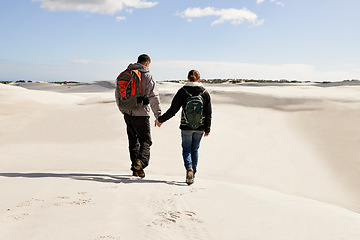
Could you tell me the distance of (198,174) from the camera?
20.9 ft

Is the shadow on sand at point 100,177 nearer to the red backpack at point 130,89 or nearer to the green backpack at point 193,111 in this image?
the green backpack at point 193,111

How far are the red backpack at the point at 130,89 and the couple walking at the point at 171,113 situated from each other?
2 cm

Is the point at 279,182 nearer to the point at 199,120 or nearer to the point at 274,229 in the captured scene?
the point at 199,120

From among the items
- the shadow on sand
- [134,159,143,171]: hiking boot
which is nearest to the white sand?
the shadow on sand

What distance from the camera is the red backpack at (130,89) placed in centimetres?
475

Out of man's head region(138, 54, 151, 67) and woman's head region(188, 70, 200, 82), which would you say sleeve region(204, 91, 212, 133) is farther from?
Result: man's head region(138, 54, 151, 67)

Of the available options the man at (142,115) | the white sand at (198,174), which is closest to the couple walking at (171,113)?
the man at (142,115)

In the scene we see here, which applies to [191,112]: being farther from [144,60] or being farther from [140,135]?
[144,60]

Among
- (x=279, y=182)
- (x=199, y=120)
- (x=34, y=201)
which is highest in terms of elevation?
(x=199, y=120)

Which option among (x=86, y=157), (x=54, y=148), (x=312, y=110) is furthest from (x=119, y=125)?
(x=312, y=110)

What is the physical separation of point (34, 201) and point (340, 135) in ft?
30.7

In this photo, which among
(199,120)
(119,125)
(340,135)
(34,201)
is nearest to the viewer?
(34,201)

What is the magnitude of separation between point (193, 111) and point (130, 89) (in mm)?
Result: 1024

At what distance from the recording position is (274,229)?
2873 mm
